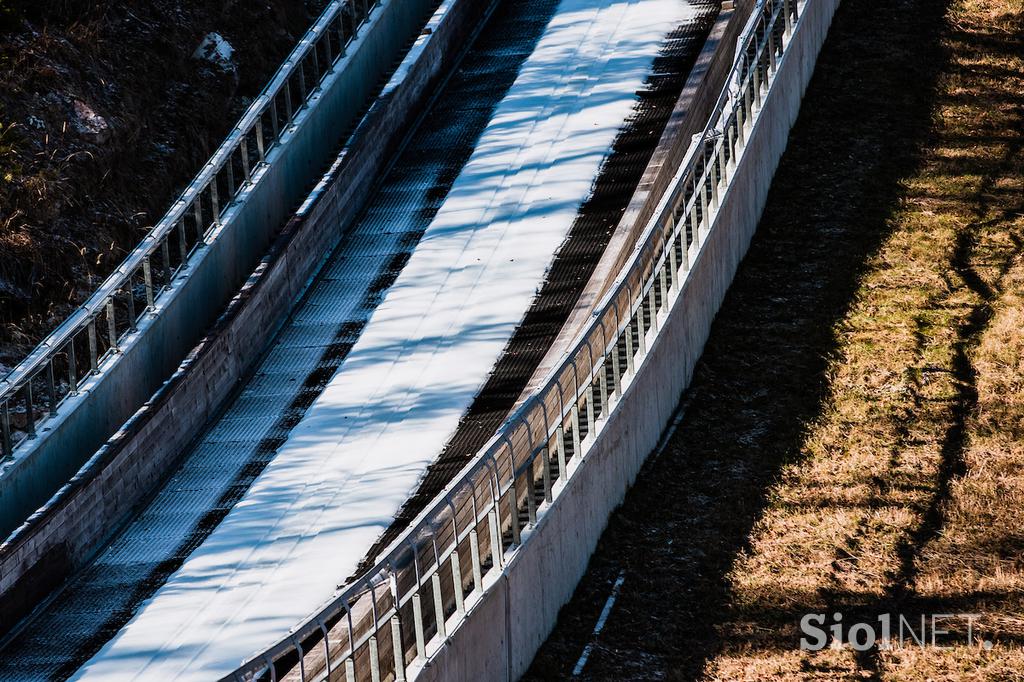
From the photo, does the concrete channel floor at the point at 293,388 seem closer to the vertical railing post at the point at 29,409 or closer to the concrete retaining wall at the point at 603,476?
the vertical railing post at the point at 29,409

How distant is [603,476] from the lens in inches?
447

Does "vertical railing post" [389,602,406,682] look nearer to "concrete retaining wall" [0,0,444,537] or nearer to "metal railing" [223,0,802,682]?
"metal railing" [223,0,802,682]

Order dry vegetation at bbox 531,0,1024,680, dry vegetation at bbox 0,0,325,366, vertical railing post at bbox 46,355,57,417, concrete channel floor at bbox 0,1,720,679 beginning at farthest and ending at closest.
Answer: dry vegetation at bbox 0,0,325,366 → vertical railing post at bbox 46,355,57,417 → concrete channel floor at bbox 0,1,720,679 → dry vegetation at bbox 531,0,1024,680

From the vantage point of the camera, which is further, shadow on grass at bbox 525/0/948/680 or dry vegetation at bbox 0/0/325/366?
dry vegetation at bbox 0/0/325/366

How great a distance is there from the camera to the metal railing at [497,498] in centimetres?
848

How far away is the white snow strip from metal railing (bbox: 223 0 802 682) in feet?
2.97

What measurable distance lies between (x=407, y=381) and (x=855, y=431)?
412cm

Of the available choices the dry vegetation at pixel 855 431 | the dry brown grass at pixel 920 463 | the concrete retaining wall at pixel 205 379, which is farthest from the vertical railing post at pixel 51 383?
the dry brown grass at pixel 920 463

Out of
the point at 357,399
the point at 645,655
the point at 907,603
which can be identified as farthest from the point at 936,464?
the point at 357,399

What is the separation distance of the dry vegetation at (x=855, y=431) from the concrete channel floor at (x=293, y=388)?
87.2 inches

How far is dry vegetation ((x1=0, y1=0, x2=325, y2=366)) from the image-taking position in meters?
14.9

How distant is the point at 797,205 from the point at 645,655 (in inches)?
313

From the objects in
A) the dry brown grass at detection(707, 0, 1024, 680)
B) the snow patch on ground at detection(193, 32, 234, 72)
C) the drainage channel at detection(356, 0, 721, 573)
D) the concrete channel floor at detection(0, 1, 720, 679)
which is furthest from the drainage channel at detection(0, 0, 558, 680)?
the dry brown grass at detection(707, 0, 1024, 680)

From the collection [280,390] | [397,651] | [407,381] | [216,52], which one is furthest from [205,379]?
[216,52]
